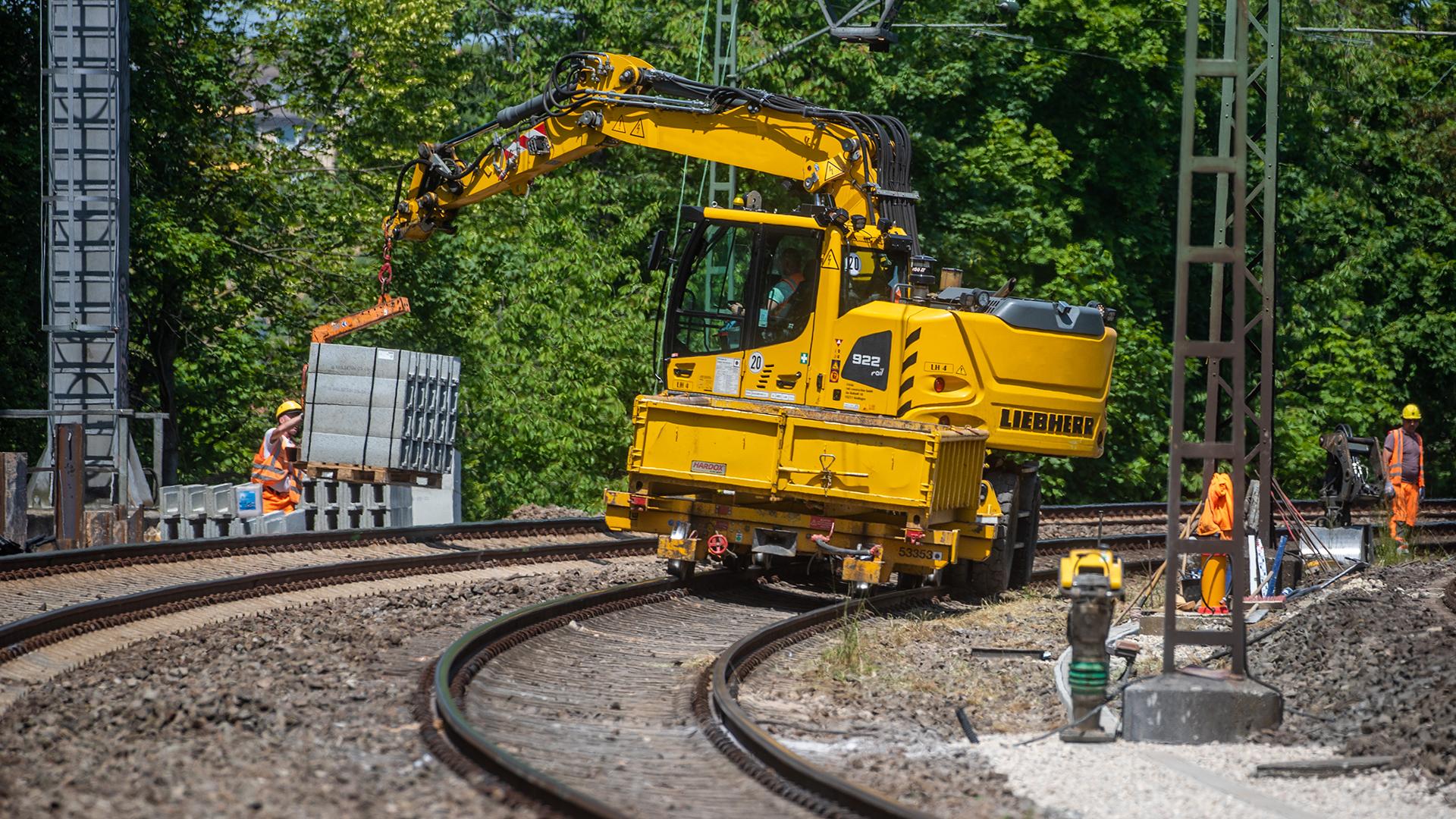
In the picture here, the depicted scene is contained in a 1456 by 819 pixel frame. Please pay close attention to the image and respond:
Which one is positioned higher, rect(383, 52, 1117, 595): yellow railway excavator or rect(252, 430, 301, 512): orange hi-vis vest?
rect(383, 52, 1117, 595): yellow railway excavator

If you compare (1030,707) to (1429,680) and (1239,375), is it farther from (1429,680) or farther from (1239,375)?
(1239,375)

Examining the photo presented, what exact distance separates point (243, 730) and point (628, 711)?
227 centimetres

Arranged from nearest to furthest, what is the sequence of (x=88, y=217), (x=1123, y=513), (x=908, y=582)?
1. (x=908, y=582)
2. (x=88, y=217)
3. (x=1123, y=513)

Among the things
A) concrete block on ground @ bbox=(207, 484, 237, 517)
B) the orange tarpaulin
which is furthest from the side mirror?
concrete block on ground @ bbox=(207, 484, 237, 517)

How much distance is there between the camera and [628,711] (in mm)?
9594

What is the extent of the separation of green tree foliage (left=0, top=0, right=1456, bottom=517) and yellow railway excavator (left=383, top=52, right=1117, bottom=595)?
45.5ft

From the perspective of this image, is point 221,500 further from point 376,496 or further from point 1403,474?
point 1403,474

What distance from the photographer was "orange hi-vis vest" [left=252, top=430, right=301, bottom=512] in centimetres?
1880

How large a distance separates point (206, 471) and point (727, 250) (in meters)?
19.4

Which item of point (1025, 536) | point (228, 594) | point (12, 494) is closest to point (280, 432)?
point (12, 494)

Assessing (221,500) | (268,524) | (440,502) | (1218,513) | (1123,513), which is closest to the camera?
(1218,513)

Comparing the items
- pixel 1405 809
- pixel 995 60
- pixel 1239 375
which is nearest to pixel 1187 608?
pixel 1239 375

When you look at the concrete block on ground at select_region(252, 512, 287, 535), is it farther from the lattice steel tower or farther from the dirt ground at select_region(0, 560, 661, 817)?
the dirt ground at select_region(0, 560, 661, 817)

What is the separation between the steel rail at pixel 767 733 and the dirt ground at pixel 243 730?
152cm
